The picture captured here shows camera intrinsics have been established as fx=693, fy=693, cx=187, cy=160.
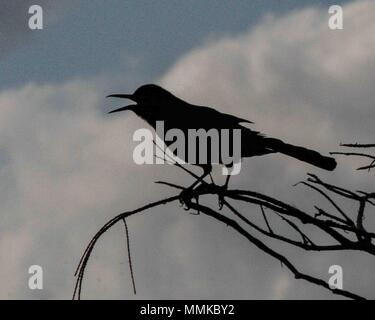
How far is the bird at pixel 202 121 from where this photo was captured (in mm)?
5176

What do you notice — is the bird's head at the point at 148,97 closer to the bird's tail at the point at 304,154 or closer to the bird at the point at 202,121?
the bird at the point at 202,121

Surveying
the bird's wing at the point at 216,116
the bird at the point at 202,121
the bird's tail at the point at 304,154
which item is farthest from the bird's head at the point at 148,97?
the bird's tail at the point at 304,154

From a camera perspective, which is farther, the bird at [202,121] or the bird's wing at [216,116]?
the bird's wing at [216,116]

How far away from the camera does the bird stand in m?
5.18

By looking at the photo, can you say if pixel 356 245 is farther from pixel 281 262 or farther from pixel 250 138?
pixel 250 138

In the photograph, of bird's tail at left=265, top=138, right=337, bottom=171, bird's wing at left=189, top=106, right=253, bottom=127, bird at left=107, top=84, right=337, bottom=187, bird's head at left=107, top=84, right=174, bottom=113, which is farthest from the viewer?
bird's head at left=107, top=84, right=174, bottom=113

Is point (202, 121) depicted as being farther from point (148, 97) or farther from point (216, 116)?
point (148, 97)

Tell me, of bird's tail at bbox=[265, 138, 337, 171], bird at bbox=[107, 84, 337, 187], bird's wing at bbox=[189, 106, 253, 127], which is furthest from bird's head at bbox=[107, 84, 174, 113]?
bird's tail at bbox=[265, 138, 337, 171]

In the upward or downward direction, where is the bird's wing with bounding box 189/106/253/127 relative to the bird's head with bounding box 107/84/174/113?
downward

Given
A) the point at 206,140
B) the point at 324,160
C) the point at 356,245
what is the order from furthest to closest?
the point at 206,140, the point at 324,160, the point at 356,245

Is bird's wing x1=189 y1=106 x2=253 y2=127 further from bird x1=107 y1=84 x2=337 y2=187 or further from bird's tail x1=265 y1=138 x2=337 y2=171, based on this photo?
bird's tail x1=265 y1=138 x2=337 y2=171
